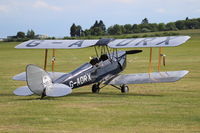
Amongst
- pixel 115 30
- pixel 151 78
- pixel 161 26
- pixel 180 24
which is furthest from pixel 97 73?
pixel 180 24

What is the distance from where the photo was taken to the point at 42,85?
11.6 m

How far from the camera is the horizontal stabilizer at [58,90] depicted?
37.0 ft

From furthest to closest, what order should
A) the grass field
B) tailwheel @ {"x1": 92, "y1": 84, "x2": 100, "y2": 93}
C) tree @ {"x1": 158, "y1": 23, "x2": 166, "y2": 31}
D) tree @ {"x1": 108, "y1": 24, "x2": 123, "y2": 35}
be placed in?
tree @ {"x1": 158, "y1": 23, "x2": 166, "y2": 31}, tree @ {"x1": 108, "y1": 24, "x2": 123, "y2": 35}, tailwheel @ {"x1": 92, "y1": 84, "x2": 100, "y2": 93}, the grass field

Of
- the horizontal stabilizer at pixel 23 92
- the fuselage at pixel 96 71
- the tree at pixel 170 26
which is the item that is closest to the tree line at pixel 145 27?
the tree at pixel 170 26

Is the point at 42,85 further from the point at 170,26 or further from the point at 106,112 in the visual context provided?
the point at 170,26

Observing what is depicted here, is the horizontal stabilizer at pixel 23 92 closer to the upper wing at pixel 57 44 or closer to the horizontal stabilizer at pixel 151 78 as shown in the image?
the upper wing at pixel 57 44

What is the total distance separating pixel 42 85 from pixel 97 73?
275cm

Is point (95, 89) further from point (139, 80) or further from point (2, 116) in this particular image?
point (2, 116)

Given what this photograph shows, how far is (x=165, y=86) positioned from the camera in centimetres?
1619

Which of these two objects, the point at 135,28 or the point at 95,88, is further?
the point at 135,28

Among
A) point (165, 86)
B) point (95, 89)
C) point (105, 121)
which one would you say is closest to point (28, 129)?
point (105, 121)

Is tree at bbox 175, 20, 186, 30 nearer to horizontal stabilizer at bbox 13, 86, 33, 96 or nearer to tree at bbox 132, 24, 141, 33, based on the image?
tree at bbox 132, 24, 141, 33

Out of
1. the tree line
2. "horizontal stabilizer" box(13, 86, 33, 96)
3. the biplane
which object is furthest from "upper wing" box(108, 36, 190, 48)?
the tree line

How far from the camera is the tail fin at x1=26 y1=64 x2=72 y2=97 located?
11.3m
